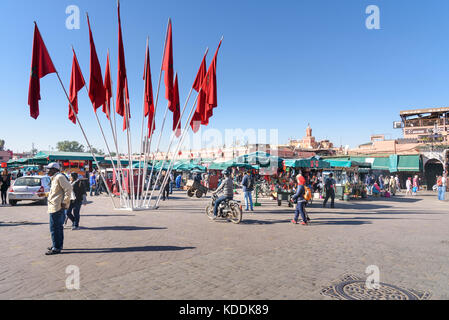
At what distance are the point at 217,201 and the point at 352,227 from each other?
14.4 ft

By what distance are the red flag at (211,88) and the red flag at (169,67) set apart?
153 cm

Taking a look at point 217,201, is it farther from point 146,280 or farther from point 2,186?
point 2,186

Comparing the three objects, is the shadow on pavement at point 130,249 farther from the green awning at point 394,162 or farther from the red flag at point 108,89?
the green awning at point 394,162

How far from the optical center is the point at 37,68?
32.1ft

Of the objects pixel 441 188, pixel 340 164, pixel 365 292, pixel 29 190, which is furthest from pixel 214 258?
pixel 441 188

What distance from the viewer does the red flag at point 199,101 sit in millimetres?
12625

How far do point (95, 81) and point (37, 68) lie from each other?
2.15m

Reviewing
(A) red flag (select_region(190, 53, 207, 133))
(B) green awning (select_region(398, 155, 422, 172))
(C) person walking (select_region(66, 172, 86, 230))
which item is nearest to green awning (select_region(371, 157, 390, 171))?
(B) green awning (select_region(398, 155, 422, 172))

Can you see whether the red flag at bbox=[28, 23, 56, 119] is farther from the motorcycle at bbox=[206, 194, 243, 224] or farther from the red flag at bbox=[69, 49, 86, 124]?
the motorcycle at bbox=[206, 194, 243, 224]

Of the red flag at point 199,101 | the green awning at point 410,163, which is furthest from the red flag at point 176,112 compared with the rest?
the green awning at point 410,163

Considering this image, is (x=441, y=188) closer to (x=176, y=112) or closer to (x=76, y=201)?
(x=176, y=112)

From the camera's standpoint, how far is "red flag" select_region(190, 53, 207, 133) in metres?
12.6
